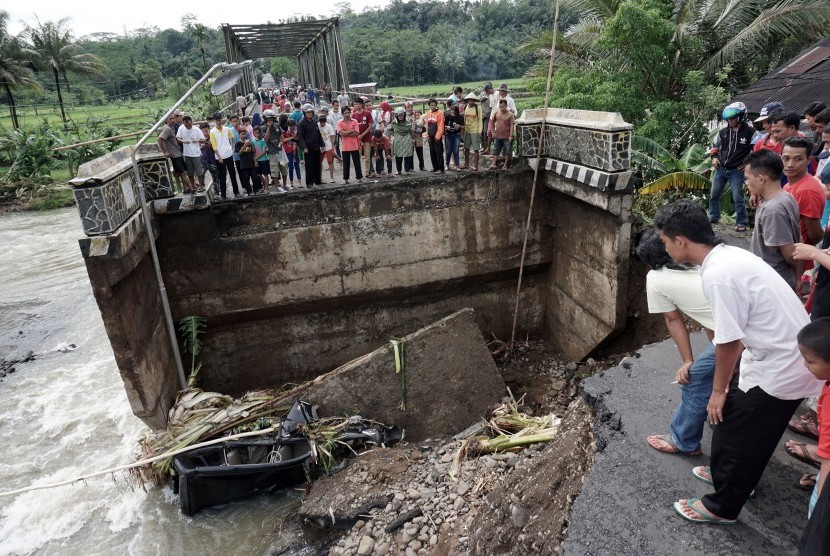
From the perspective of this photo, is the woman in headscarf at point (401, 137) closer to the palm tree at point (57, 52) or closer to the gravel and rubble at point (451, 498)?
the gravel and rubble at point (451, 498)

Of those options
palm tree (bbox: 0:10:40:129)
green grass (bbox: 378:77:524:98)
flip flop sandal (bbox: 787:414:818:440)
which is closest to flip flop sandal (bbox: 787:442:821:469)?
flip flop sandal (bbox: 787:414:818:440)

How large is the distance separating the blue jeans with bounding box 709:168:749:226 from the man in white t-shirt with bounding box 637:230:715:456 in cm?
483

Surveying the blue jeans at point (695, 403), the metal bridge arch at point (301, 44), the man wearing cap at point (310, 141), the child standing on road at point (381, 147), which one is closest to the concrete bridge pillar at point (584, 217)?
the child standing on road at point (381, 147)

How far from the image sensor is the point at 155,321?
24.7ft

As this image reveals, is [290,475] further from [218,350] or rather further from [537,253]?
[537,253]

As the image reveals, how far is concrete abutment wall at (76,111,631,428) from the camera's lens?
7832 mm

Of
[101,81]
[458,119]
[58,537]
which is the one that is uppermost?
[101,81]

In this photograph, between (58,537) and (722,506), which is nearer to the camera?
(722,506)

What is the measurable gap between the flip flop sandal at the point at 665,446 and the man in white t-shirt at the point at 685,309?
0.20 metres

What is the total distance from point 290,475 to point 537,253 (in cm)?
558

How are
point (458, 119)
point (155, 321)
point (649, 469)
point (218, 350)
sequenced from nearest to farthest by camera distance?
point (649, 469) < point (155, 321) < point (218, 350) < point (458, 119)

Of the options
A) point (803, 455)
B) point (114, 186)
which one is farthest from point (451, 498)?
point (114, 186)

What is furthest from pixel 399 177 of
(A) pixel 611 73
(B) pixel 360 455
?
(A) pixel 611 73

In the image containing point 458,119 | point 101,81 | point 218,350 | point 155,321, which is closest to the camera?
point 155,321
